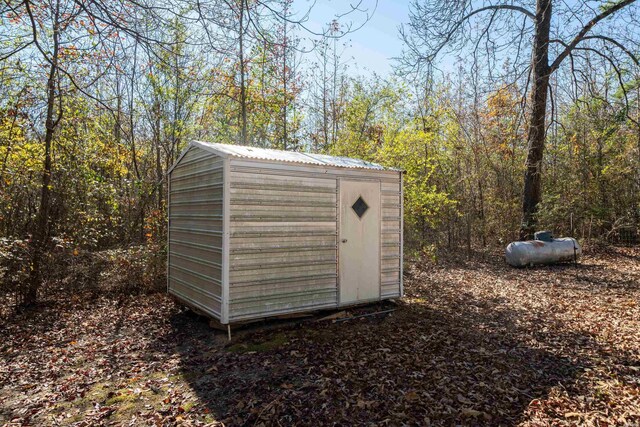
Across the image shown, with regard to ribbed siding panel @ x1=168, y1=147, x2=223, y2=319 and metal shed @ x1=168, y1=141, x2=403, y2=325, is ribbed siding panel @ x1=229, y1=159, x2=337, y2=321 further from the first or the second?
ribbed siding panel @ x1=168, y1=147, x2=223, y2=319

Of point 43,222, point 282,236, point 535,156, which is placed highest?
point 535,156

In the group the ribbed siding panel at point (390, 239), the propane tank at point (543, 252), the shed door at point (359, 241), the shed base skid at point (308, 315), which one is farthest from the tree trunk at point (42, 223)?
the propane tank at point (543, 252)

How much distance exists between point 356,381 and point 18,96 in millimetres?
6917

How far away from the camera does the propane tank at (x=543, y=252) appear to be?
9672mm

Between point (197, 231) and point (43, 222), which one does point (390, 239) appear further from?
point (43, 222)

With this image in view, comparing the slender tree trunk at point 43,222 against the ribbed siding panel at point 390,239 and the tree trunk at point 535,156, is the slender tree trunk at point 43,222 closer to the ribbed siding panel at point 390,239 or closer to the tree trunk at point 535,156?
the ribbed siding panel at point 390,239

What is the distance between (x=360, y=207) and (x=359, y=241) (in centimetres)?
51

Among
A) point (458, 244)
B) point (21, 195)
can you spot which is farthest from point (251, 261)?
point (458, 244)

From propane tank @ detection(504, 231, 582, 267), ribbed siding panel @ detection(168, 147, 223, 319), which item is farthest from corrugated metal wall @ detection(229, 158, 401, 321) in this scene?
propane tank @ detection(504, 231, 582, 267)

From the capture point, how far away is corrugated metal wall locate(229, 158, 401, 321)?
461 cm

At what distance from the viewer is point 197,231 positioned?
526 centimetres

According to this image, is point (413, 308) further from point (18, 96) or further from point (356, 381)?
point (18, 96)

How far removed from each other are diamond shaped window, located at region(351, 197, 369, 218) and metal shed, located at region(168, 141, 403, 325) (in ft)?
0.05

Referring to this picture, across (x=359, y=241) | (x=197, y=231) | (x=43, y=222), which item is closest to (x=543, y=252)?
(x=359, y=241)
